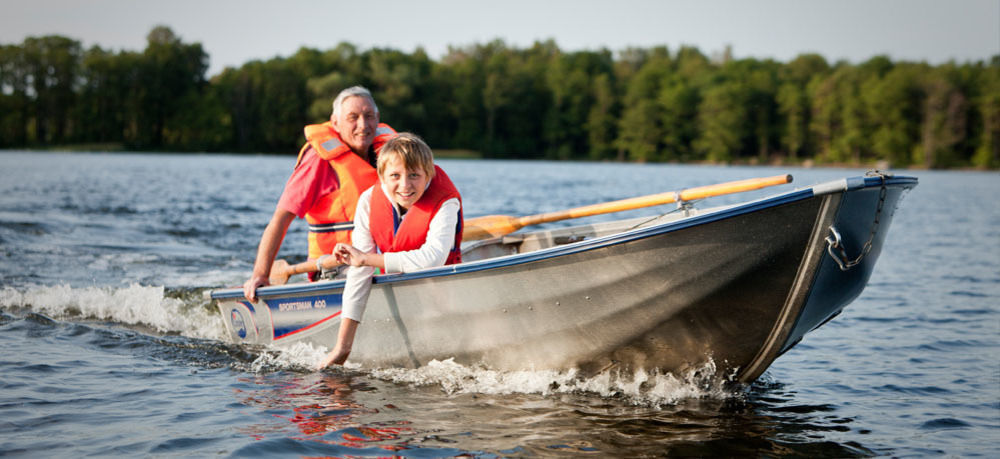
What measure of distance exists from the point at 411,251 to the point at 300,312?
1.33 m

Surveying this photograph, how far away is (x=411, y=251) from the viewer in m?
4.92

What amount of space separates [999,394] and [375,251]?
4.40 metres

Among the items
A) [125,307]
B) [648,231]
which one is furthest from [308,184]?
[125,307]

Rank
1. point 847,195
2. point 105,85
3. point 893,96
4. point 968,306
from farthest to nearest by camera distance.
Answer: point 105,85 < point 893,96 < point 968,306 < point 847,195

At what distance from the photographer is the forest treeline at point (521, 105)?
68938 mm

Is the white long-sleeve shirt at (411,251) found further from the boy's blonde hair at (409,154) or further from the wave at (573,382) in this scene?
the wave at (573,382)

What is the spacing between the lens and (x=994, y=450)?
462cm

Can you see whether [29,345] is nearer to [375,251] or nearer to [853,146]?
[375,251]

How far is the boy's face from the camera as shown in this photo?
15.5 feet

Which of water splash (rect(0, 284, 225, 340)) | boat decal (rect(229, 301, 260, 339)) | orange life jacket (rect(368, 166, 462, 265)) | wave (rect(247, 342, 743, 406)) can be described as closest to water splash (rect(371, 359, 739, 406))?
wave (rect(247, 342, 743, 406))

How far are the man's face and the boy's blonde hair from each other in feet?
2.72

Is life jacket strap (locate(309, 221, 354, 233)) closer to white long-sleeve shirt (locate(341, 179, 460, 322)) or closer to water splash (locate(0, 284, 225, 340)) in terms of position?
white long-sleeve shirt (locate(341, 179, 460, 322))

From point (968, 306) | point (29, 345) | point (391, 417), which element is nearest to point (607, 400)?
point (391, 417)

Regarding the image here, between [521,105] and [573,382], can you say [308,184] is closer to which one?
[573,382]
